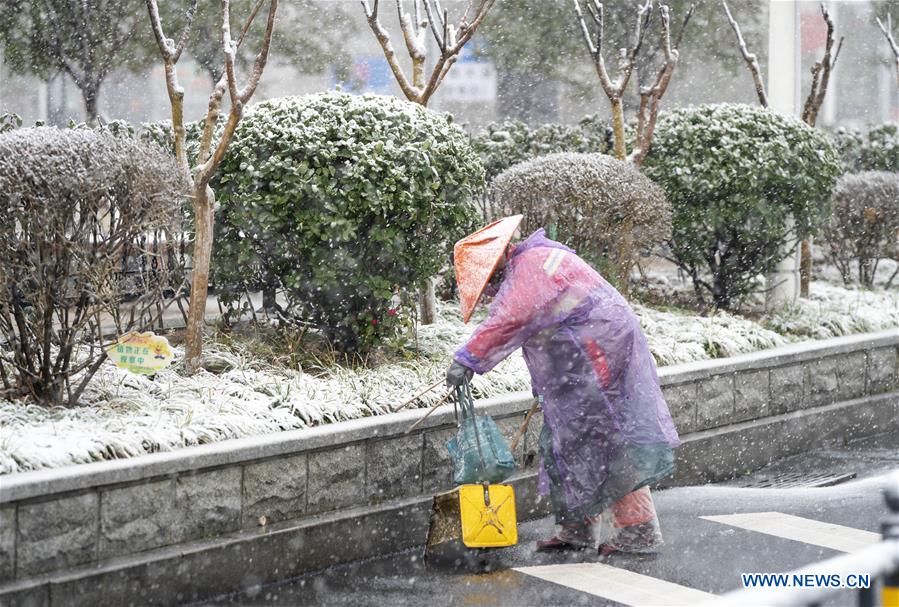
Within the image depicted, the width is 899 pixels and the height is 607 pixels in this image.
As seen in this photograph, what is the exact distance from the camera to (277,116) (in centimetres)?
710

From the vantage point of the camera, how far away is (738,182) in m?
9.48

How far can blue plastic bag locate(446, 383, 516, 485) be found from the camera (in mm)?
5660

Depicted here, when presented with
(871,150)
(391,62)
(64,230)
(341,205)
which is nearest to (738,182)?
(391,62)

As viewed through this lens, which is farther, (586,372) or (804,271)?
(804,271)

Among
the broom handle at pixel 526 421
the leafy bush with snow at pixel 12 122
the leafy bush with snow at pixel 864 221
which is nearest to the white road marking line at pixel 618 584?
the broom handle at pixel 526 421

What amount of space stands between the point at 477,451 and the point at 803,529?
1.98 metres

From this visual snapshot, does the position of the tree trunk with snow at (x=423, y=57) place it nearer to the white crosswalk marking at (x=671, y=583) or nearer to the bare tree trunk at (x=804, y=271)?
the white crosswalk marking at (x=671, y=583)

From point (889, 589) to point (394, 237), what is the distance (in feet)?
15.6

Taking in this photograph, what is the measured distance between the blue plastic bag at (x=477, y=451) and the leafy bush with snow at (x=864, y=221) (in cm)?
712

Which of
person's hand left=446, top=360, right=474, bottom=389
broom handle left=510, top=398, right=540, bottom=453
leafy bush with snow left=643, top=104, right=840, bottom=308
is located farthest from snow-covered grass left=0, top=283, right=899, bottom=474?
leafy bush with snow left=643, top=104, right=840, bottom=308

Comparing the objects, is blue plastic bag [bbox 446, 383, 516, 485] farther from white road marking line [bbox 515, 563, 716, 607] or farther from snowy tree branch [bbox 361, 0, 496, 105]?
snowy tree branch [bbox 361, 0, 496, 105]

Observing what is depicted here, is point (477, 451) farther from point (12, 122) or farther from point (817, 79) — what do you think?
point (817, 79)

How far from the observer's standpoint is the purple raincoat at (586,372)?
568 centimetres

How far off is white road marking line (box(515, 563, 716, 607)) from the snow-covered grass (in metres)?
1.30
